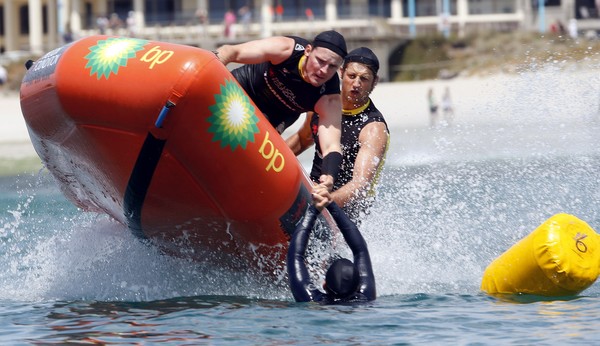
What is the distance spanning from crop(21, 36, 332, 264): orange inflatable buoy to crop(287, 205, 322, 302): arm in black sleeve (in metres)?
0.22

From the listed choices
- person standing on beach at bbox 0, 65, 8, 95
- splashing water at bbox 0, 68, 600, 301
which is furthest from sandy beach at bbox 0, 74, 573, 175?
splashing water at bbox 0, 68, 600, 301

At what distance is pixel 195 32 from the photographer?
35375 mm

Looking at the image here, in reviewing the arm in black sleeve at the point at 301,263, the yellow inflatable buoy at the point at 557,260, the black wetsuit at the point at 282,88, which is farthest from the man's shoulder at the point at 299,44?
the yellow inflatable buoy at the point at 557,260

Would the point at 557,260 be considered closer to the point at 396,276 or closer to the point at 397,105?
the point at 396,276

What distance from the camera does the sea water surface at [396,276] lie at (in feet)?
18.6

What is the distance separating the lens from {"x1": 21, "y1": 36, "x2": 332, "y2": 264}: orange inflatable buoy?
571cm

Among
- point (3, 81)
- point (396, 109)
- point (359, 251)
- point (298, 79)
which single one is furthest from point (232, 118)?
point (3, 81)

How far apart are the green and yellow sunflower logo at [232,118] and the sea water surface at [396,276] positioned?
38.0 inches

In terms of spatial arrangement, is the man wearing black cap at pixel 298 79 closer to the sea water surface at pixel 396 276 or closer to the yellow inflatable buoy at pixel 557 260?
the sea water surface at pixel 396 276

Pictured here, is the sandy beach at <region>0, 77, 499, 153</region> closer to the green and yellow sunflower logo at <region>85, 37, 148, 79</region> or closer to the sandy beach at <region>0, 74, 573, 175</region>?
the sandy beach at <region>0, 74, 573, 175</region>

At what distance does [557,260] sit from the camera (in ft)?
20.2

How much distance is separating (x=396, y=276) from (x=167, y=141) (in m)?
2.05

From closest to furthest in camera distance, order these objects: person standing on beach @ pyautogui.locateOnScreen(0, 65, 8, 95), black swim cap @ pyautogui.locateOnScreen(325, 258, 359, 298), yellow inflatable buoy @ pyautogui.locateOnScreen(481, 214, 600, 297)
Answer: black swim cap @ pyautogui.locateOnScreen(325, 258, 359, 298), yellow inflatable buoy @ pyautogui.locateOnScreen(481, 214, 600, 297), person standing on beach @ pyautogui.locateOnScreen(0, 65, 8, 95)

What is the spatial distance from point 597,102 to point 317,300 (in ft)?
14.6
